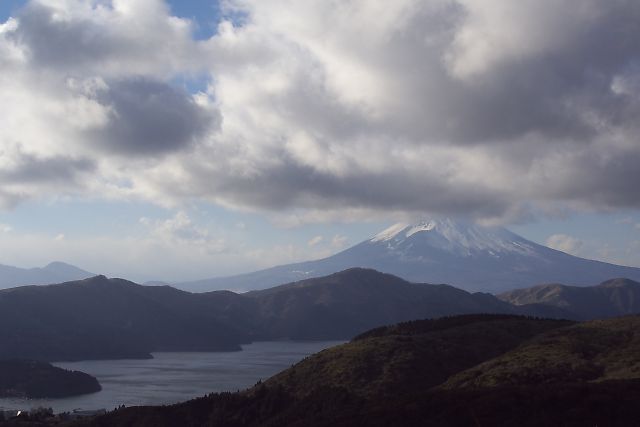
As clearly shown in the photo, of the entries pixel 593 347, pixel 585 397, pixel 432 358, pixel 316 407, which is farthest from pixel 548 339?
pixel 585 397

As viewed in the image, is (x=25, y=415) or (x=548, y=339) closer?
(x=548, y=339)

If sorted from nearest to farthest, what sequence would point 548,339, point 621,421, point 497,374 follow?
point 621,421, point 497,374, point 548,339

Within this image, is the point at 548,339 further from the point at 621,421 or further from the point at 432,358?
the point at 621,421

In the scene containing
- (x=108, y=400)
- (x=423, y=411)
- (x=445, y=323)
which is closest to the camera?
(x=423, y=411)

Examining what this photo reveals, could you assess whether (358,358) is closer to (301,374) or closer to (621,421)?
(301,374)

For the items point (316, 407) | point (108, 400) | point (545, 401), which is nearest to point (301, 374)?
point (316, 407)

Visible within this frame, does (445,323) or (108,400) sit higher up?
(445,323)
